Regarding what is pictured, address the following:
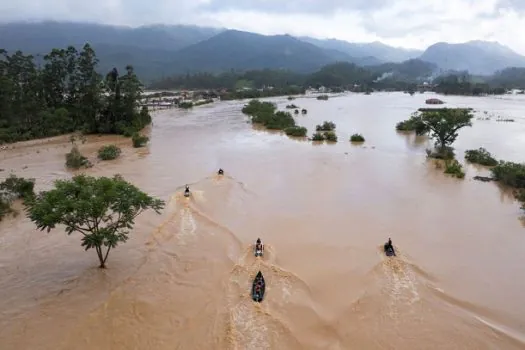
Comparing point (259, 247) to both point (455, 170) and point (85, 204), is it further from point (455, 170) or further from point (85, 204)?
point (455, 170)

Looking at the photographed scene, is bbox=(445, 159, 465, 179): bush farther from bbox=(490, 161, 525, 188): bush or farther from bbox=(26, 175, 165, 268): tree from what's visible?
bbox=(26, 175, 165, 268): tree

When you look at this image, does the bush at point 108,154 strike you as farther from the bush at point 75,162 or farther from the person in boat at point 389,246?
the person in boat at point 389,246

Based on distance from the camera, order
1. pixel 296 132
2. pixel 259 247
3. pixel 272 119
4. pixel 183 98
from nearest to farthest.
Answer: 1. pixel 259 247
2. pixel 296 132
3. pixel 272 119
4. pixel 183 98

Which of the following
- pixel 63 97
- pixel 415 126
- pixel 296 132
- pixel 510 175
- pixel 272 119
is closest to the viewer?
pixel 510 175

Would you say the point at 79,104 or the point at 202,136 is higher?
the point at 79,104

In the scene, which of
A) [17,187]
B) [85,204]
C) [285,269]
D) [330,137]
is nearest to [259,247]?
[285,269]

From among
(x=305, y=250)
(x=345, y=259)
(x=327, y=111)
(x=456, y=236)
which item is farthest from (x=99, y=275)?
(x=327, y=111)

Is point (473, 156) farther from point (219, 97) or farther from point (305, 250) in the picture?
point (219, 97)
